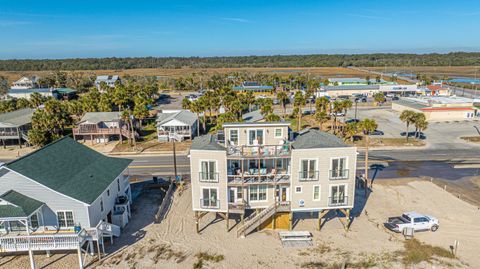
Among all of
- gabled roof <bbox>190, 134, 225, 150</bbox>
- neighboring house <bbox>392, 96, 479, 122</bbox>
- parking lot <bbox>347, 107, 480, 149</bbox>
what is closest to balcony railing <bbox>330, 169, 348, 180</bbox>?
gabled roof <bbox>190, 134, 225, 150</bbox>

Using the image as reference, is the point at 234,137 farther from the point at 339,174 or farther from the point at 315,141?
the point at 339,174

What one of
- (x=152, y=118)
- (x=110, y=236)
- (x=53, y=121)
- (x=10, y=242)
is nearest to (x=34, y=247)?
(x=10, y=242)

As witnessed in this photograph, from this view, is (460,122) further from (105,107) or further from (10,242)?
(10,242)

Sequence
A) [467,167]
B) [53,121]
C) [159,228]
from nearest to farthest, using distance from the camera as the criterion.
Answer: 1. [159,228]
2. [467,167]
3. [53,121]

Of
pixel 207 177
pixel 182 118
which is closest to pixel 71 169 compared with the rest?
pixel 207 177

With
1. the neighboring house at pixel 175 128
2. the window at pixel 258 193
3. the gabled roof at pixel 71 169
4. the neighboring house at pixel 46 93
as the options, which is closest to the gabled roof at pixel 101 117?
the neighboring house at pixel 175 128

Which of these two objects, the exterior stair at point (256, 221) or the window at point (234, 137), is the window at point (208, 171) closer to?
the window at point (234, 137)

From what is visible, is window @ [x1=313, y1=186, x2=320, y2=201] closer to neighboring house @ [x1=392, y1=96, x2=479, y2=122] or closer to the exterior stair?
the exterior stair
